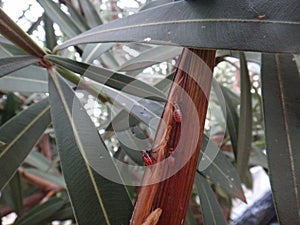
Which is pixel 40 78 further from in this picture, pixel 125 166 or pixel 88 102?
pixel 125 166

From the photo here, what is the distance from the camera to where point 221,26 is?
306mm

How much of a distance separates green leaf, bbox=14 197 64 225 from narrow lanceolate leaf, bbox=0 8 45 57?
38 cm

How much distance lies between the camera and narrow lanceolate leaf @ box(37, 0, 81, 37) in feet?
2.03

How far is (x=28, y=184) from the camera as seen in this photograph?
102 cm

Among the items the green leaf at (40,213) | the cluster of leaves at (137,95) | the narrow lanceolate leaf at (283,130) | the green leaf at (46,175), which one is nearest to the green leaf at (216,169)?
the cluster of leaves at (137,95)

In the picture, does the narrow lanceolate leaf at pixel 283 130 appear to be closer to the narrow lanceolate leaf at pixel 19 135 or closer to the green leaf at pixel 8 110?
the narrow lanceolate leaf at pixel 19 135

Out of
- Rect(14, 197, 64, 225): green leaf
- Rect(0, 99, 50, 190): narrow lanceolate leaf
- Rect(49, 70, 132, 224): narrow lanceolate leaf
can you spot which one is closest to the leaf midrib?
Rect(49, 70, 132, 224): narrow lanceolate leaf

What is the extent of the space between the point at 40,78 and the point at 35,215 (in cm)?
26

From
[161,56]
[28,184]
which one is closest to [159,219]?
[161,56]

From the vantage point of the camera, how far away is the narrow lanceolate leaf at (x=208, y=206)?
0.46 m

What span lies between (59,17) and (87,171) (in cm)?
36

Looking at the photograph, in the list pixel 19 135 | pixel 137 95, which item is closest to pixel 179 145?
pixel 137 95

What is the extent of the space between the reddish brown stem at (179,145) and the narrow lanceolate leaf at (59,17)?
0.33 metres

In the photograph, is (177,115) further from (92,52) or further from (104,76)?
(92,52)
